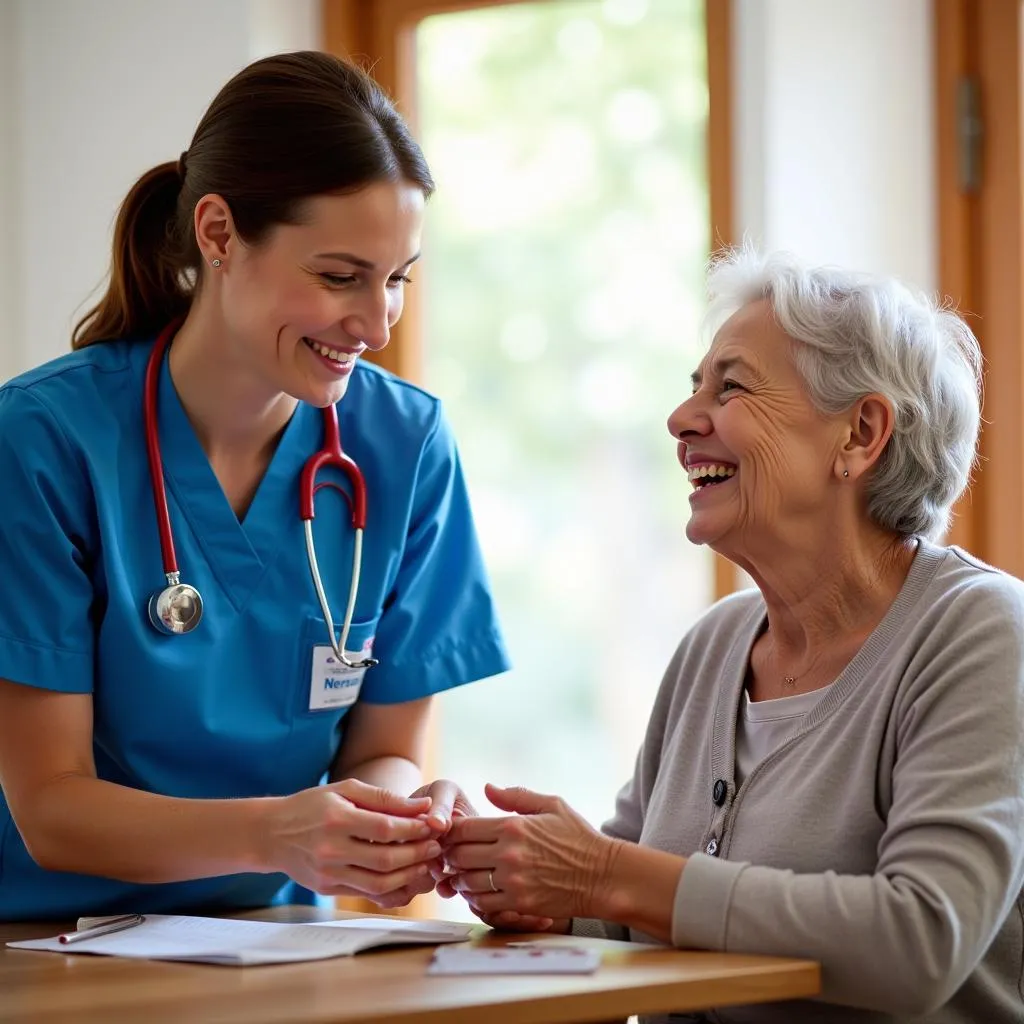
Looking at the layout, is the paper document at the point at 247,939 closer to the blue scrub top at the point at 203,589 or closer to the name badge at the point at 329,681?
the blue scrub top at the point at 203,589

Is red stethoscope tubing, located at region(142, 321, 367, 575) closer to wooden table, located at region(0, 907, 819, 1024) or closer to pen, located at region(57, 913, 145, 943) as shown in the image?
pen, located at region(57, 913, 145, 943)

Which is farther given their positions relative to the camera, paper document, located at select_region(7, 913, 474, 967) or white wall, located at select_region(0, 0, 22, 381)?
white wall, located at select_region(0, 0, 22, 381)

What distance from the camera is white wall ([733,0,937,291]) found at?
8.40 ft

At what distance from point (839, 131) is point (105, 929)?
1.86 m

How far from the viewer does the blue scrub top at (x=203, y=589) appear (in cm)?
163

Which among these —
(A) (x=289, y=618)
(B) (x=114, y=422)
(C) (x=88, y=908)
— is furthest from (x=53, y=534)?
(C) (x=88, y=908)

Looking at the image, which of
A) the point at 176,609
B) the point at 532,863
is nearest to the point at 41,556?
the point at 176,609

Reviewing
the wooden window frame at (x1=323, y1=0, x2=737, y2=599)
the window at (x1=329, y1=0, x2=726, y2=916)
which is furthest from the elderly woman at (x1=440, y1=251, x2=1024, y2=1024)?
the wooden window frame at (x1=323, y1=0, x2=737, y2=599)

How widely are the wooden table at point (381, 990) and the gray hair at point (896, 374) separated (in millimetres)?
604

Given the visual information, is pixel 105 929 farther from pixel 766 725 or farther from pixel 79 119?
pixel 79 119

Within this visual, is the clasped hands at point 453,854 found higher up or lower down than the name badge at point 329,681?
lower down

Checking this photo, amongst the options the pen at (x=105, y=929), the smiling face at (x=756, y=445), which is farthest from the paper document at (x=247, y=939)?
the smiling face at (x=756, y=445)

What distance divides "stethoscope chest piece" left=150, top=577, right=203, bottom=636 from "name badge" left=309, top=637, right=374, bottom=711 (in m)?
0.16

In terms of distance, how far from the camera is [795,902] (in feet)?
4.34
